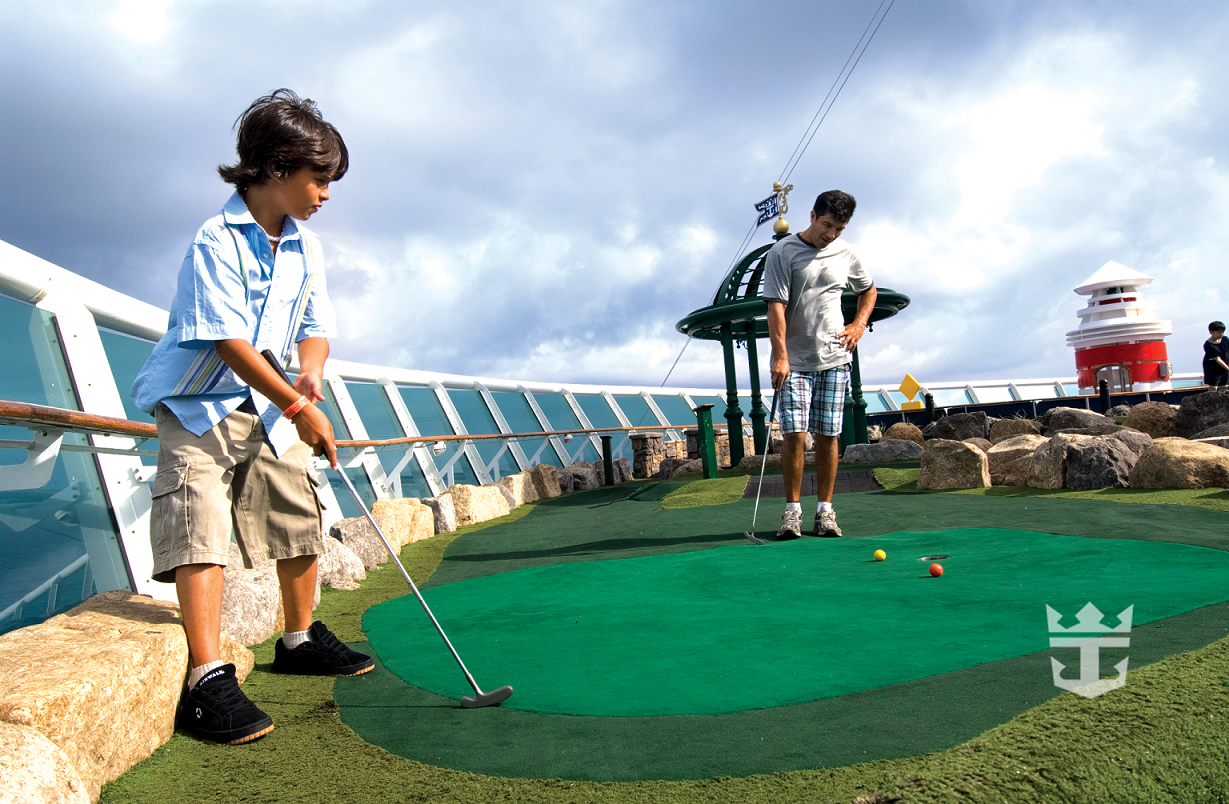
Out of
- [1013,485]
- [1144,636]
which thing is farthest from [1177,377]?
[1144,636]

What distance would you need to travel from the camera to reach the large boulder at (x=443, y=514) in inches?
239

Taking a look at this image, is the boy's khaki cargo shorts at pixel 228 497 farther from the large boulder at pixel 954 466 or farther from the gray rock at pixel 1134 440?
the gray rock at pixel 1134 440

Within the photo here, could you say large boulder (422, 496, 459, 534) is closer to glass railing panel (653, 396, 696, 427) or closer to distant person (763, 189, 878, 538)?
distant person (763, 189, 878, 538)

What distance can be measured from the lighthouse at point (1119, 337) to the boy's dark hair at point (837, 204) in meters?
27.5

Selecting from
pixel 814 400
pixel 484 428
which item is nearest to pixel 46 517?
pixel 814 400

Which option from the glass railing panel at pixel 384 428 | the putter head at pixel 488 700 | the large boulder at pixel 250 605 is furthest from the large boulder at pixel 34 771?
the glass railing panel at pixel 384 428

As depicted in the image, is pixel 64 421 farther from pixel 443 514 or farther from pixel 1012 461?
pixel 1012 461

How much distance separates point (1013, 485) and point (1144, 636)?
4353 millimetres

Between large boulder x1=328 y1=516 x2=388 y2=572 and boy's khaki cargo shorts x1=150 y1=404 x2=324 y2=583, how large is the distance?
1899 millimetres

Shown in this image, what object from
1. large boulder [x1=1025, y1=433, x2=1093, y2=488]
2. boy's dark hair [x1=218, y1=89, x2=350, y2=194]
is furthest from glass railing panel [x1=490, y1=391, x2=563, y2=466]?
boy's dark hair [x1=218, y1=89, x2=350, y2=194]

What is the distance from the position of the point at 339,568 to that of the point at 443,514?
2.62 metres

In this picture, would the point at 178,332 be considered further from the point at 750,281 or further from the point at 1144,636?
the point at 750,281

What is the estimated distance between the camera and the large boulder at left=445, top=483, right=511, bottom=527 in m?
6.59

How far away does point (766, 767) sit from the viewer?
1.27m
